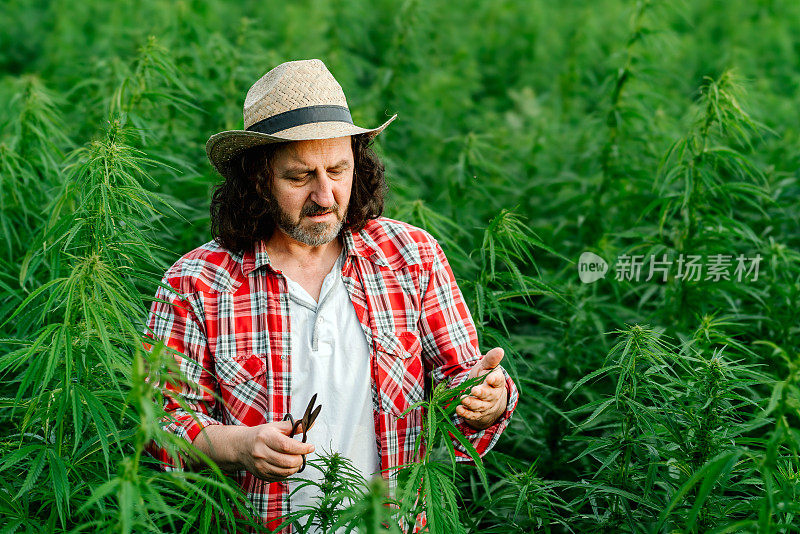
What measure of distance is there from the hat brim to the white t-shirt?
0.40 m

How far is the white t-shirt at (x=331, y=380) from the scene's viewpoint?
83.1 inches

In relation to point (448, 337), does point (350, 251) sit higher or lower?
higher

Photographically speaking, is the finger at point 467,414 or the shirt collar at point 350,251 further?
the shirt collar at point 350,251

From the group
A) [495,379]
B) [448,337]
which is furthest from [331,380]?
[495,379]

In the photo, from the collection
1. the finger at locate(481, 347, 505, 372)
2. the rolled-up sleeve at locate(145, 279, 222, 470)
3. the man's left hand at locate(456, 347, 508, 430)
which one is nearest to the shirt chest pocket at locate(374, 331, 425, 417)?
the man's left hand at locate(456, 347, 508, 430)

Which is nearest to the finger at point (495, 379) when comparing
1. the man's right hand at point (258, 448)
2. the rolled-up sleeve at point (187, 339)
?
the man's right hand at point (258, 448)

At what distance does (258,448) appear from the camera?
182 cm

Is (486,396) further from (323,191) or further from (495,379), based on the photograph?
(323,191)

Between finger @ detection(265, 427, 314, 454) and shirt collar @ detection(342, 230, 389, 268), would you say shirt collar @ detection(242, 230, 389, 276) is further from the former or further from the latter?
finger @ detection(265, 427, 314, 454)

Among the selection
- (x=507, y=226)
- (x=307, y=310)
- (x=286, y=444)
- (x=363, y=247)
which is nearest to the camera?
(x=286, y=444)

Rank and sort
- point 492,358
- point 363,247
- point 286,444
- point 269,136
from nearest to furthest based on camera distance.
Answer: point 286,444 < point 492,358 < point 269,136 < point 363,247

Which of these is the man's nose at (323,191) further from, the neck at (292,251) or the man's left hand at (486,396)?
the man's left hand at (486,396)

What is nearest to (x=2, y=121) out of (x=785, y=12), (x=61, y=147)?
(x=61, y=147)

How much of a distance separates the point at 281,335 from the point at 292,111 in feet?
2.01
